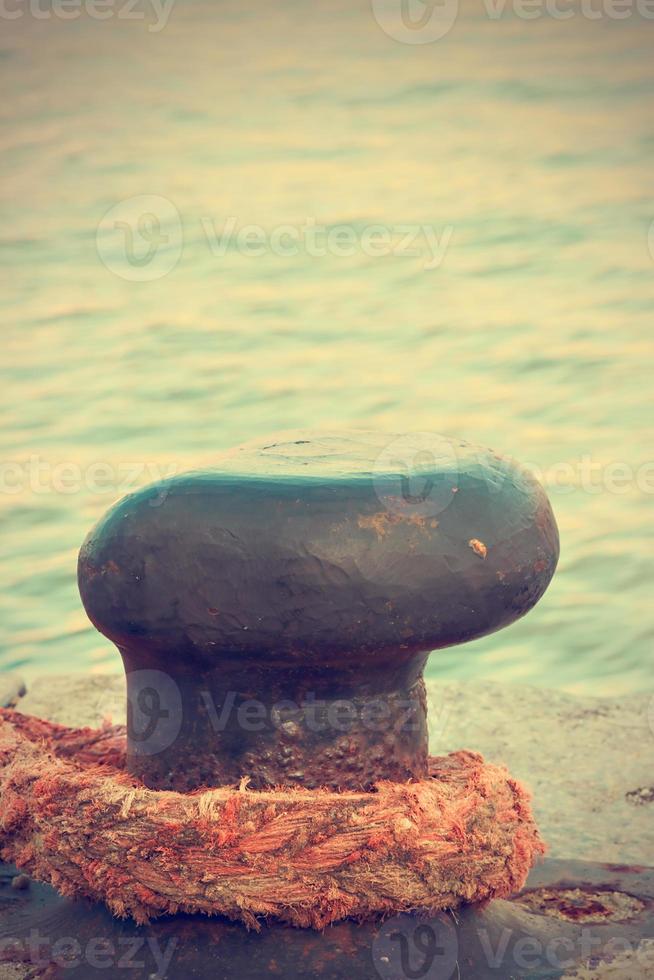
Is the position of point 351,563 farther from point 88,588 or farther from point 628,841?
point 628,841

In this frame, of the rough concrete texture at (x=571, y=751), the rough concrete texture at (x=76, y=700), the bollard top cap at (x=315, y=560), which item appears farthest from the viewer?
the rough concrete texture at (x=76, y=700)

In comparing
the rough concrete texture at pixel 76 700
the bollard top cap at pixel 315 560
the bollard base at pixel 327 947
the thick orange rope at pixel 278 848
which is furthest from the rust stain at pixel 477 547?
the rough concrete texture at pixel 76 700

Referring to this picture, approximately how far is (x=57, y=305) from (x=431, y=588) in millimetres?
7686

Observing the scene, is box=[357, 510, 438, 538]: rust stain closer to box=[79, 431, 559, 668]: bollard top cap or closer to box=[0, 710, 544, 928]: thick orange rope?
box=[79, 431, 559, 668]: bollard top cap

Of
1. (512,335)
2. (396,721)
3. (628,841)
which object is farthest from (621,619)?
(396,721)

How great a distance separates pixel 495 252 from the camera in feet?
31.8

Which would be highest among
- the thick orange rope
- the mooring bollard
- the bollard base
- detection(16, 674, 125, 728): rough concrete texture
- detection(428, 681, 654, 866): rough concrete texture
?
the mooring bollard

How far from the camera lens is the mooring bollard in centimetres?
192

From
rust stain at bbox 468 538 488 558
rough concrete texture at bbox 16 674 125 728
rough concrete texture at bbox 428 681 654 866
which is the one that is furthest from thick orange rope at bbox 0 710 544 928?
rough concrete texture at bbox 16 674 125 728

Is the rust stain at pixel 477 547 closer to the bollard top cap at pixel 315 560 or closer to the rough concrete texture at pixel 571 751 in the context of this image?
the bollard top cap at pixel 315 560

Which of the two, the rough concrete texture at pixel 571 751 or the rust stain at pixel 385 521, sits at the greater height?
the rust stain at pixel 385 521

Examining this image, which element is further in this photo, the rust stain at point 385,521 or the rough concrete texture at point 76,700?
the rough concrete texture at point 76,700

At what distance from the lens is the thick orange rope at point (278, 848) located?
1970 mm

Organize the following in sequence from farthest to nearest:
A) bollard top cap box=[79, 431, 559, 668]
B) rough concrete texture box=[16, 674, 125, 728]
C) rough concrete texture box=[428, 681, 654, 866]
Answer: rough concrete texture box=[16, 674, 125, 728] → rough concrete texture box=[428, 681, 654, 866] → bollard top cap box=[79, 431, 559, 668]
